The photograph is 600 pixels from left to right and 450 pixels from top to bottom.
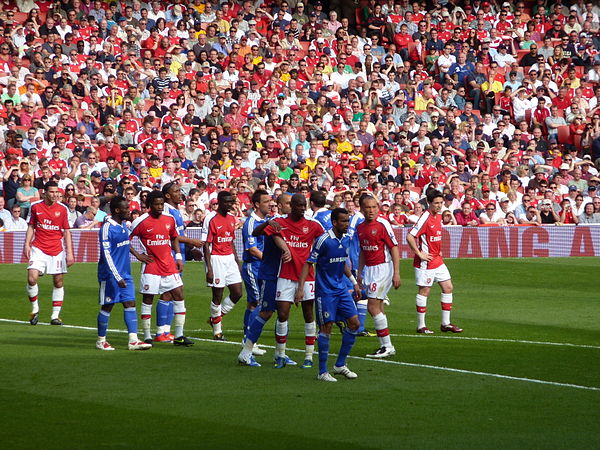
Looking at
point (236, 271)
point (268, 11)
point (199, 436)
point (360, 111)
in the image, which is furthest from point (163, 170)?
point (199, 436)

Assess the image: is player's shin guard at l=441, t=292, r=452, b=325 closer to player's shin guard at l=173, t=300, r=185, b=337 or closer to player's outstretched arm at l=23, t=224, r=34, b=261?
player's shin guard at l=173, t=300, r=185, b=337

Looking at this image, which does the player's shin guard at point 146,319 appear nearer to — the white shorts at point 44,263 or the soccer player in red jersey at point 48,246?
the soccer player in red jersey at point 48,246

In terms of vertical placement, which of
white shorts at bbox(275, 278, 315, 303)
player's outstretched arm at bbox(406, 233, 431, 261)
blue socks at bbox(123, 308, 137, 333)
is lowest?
blue socks at bbox(123, 308, 137, 333)

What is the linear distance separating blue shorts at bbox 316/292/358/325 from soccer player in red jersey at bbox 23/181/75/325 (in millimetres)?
6164

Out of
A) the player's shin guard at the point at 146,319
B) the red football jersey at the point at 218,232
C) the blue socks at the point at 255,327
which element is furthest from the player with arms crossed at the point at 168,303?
the blue socks at the point at 255,327

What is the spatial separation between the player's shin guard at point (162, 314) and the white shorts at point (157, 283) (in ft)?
1.01

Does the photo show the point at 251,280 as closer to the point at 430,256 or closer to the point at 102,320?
the point at 102,320

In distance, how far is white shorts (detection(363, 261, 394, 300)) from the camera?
13984 millimetres

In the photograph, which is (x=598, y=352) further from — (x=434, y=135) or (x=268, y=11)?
(x=268, y=11)

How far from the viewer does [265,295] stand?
1232 cm

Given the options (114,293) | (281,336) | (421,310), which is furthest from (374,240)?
(114,293)

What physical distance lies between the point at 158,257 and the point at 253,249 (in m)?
1.25

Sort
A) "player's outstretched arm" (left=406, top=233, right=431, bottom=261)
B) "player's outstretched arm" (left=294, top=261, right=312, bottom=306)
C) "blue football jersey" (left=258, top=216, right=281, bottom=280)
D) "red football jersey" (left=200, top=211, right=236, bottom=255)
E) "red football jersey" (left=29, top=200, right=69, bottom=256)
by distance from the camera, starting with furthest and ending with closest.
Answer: "red football jersey" (left=29, top=200, right=69, bottom=256) < "player's outstretched arm" (left=406, top=233, right=431, bottom=261) < "red football jersey" (left=200, top=211, right=236, bottom=255) < "blue football jersey" (left=258, top=216, right=281, bottom=280) < "player's outstretched arm" (left=294, top=261, right=312, bottom=306)

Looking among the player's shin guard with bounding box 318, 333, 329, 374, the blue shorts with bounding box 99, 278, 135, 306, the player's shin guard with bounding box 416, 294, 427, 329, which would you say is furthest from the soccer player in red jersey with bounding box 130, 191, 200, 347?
the player's shin guard with bounding box 416, 294, 427, 329
